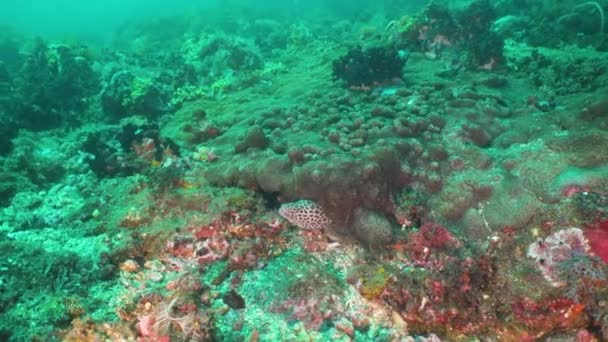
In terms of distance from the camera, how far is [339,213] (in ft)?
19.1

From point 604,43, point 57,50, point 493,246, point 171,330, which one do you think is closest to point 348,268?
point 493,246

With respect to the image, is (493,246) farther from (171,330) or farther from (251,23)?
(251,23)

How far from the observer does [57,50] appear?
1542 centimetres

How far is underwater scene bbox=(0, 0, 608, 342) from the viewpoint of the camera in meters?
4.55

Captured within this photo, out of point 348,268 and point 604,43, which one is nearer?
point 348,268

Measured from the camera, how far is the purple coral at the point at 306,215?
5.75m

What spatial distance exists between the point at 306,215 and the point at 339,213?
1.63 feet

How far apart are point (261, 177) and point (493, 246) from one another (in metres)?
3.49

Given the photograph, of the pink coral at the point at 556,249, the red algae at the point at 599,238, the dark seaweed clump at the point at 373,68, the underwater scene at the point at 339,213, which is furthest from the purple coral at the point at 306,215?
the dark seaweed clump at the point at 373,68

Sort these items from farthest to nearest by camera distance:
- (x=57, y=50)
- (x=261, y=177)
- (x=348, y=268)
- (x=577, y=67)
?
(x=57, y=50), (x=577, y=67), (x=261, y=177), (x=348, y=268)

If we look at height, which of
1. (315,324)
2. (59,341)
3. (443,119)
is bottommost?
(315,324)

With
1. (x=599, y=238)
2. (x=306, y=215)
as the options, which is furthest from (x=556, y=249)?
(x=306, y=215)

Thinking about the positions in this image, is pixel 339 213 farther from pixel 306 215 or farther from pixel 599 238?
pixel 599 238

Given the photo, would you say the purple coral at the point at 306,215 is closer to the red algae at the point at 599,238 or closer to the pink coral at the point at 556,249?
the pink coral at the point at 556,249
